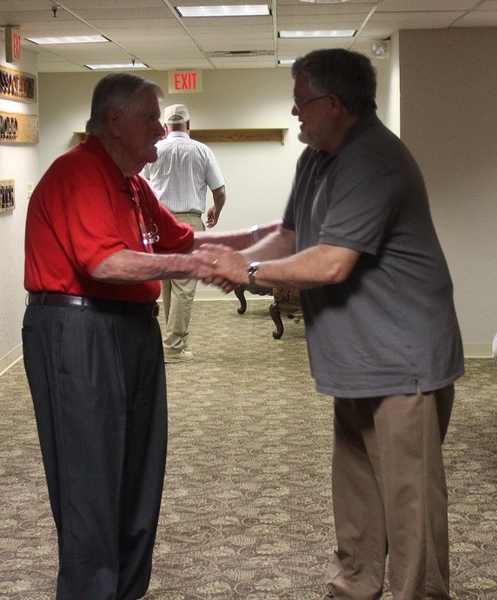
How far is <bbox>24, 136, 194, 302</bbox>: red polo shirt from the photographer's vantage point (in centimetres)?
Answer: 232

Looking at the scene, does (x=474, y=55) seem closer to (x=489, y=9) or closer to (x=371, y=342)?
(x=489, y=9)

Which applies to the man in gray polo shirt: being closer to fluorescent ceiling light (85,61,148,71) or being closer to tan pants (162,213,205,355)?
tan pants (162,213,205,355)

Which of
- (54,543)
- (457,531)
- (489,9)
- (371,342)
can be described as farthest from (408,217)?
(489,9)

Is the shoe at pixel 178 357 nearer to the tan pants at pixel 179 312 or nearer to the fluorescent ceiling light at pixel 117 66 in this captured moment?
the tan pants at pixel 179 312

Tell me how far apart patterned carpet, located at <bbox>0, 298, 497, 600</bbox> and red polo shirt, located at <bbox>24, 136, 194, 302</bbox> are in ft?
3.73

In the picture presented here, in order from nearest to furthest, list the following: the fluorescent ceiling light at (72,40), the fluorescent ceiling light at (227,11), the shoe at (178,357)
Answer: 1. the fluorescent ceiling light at (227,11)
2. the shoe at (178,357)
3. the fluorescent ceiling light at (72,40)

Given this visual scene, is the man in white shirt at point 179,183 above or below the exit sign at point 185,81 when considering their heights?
below

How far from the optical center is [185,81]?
962cm

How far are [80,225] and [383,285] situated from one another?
82cm

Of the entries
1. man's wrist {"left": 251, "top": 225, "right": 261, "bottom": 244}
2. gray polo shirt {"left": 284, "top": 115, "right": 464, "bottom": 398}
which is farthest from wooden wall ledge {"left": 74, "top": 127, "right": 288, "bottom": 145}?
gray polo shirt {"left": 284, "top": 115, "right": 464, "bottom": 398}

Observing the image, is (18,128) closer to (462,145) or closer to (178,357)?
(178,357)

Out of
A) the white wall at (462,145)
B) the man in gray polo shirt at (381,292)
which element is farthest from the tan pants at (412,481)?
the white wall at (462,145)

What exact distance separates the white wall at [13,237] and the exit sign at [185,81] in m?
2.37

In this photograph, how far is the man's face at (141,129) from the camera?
8.09 feet
